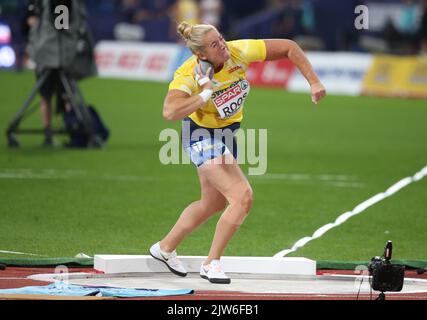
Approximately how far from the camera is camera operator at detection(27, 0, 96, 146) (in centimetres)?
1844

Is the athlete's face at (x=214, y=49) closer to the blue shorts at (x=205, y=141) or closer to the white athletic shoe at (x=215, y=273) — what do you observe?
the blue shorts at (x=205, y=141)

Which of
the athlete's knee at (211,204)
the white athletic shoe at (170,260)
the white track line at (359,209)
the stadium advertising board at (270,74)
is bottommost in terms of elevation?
the stadium advertising board at (270,74)

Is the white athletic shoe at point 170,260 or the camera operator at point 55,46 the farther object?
the camera operator at point 55,46

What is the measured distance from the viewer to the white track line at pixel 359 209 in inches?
476

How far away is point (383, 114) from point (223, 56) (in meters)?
19.6

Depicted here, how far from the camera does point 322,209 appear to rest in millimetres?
14586

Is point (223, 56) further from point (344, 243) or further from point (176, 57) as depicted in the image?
point (176, 57)

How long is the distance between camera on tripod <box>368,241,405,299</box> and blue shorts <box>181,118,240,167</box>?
176cm

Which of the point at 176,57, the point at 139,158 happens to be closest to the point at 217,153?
the point at 139,158

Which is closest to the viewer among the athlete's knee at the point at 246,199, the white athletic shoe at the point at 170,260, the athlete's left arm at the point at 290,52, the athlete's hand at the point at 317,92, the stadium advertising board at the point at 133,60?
the athlete's hand at the point at 317,92

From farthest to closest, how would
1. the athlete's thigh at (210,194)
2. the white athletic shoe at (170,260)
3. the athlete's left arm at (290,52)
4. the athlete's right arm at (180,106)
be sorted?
the white athletic shoe at (170,260)
the athlete's thigh at (210,194)
the athlete's left arm at (290,52)
the athlete's right arm at (180,106)

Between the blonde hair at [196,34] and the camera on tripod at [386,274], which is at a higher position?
the blonde hair at [196,34]

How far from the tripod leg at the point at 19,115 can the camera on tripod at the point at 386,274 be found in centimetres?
1121

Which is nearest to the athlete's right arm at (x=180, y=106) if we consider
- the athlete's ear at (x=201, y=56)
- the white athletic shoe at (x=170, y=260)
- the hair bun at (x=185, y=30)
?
the athlete's ear at (x=201, y=56)
